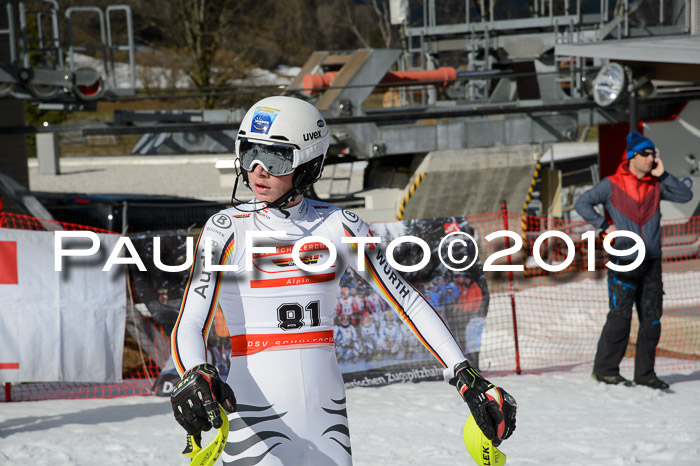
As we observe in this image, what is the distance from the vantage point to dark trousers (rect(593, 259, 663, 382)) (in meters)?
7.41

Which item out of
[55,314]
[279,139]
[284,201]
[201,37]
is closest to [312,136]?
[279,139]

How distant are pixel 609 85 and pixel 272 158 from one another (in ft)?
37.2

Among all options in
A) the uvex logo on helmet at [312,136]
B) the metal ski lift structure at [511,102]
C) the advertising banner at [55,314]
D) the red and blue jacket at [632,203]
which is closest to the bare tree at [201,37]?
the metal ski lift structure at [511,102]

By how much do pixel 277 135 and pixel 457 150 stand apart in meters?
12.0

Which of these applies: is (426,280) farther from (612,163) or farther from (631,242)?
(612,163)

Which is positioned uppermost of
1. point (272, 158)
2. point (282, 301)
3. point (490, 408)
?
point (272, 158)

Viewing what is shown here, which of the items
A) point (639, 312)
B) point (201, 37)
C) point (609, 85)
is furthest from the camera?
point (201, 37)

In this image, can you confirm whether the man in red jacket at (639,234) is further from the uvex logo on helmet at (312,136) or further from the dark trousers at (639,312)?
the uvex logo on helmet at (312,136)

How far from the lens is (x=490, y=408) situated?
285 centimetres

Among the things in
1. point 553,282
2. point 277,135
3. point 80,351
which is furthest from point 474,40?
point 277,135

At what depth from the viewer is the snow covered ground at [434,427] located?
605cm

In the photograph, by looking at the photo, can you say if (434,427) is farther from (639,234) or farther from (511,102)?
(511,102)

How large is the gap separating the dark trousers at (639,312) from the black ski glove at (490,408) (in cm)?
486

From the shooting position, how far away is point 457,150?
1486cm
